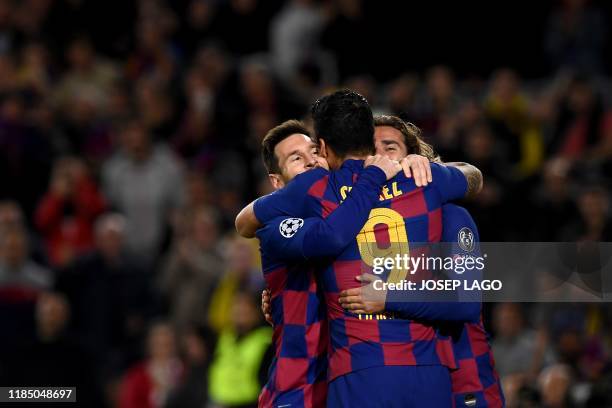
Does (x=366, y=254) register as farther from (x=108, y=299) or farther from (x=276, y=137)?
(x=108, y=299)

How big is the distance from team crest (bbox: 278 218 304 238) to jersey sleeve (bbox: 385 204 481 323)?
20.4 inches

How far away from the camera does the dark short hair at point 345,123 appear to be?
5.83m

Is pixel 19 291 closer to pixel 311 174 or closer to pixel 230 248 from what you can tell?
pixel 230 248

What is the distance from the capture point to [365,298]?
5680 mm

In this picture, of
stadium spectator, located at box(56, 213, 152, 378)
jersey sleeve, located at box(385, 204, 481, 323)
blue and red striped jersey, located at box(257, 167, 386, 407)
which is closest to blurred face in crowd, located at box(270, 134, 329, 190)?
blue and red striped jersey, located at box(257, 167, 386, 407)

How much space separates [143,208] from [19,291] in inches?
70.3

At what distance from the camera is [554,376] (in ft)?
29.0

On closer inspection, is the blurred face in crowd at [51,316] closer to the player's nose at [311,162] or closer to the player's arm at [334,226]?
the player's nose at [311,162]

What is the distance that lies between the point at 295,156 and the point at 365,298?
0.91m

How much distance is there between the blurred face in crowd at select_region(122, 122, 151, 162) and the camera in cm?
1333

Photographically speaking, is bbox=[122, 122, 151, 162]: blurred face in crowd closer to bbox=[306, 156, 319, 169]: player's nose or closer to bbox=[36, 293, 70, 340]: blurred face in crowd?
bbox=[36, 293, 70, 340]: blurred face in crowd

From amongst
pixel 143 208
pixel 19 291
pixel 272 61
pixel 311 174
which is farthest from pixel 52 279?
pixel 311 174

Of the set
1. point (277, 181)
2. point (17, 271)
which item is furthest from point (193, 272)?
point (277, 181)

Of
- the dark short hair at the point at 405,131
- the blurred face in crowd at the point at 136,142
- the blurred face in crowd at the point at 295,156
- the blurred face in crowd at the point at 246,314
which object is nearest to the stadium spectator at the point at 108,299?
the blurred face in crowd at the point at 136,142
